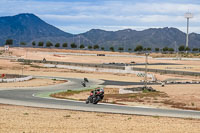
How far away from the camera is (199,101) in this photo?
44.7 meters

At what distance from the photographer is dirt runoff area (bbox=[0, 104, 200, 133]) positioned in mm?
24297

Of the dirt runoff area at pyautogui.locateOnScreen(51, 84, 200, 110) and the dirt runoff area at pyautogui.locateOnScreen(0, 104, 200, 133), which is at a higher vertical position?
the dirt runoff area at pyautogui.locateOnScreen(0, 104, 200, 133)

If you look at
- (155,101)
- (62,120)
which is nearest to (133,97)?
(155,101)

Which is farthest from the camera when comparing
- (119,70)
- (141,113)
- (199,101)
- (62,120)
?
(119,70)

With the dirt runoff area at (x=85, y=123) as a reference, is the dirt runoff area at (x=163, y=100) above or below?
below

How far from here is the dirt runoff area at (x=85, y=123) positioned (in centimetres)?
2430

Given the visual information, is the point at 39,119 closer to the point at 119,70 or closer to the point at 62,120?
the point at 62,120

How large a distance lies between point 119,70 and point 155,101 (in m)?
58.3

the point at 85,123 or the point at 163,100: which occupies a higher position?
the point at 85,123

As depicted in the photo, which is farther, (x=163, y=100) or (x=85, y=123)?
(x=163, y=100)

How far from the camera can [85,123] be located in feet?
90.0

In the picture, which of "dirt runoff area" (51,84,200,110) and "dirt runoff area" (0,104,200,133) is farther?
"dirt runoff area" (51,84,200,110)

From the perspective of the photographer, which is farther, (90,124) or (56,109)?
(56,109)

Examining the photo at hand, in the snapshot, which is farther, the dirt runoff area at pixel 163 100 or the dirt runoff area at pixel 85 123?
the dirt runoff area at pixel 163 100
